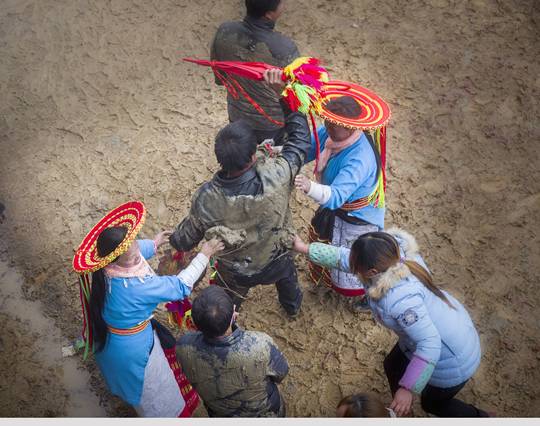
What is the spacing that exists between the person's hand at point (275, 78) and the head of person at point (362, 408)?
6.13ft

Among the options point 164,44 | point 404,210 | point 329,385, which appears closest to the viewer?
point 329,385

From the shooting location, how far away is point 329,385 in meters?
3.79

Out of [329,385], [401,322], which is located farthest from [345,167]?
[329,385]

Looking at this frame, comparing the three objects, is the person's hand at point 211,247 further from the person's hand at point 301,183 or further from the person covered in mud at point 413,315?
the person covered in mud at point 413,315

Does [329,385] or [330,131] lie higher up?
[330,131]

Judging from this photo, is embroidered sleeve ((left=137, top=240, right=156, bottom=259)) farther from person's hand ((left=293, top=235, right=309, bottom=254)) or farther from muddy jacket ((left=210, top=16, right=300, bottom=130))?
muddy jacket ((left=210, top=16, right=300, bottom=130))

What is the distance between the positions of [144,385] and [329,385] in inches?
52.9

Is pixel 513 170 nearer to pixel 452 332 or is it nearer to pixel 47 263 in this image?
pixel 452 332

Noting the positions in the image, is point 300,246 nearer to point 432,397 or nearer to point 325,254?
point 325,254

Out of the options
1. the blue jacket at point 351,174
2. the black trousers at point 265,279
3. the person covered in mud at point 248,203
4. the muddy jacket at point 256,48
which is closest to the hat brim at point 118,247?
the person covered in mud at point 248,203

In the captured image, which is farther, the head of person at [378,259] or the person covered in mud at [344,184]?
the person covered in mud at [344,184]

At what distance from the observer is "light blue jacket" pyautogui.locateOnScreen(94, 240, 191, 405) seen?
9.37 feet

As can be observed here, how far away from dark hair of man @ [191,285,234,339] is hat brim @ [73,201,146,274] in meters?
0.50

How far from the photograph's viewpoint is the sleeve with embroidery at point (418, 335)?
2.56 m
